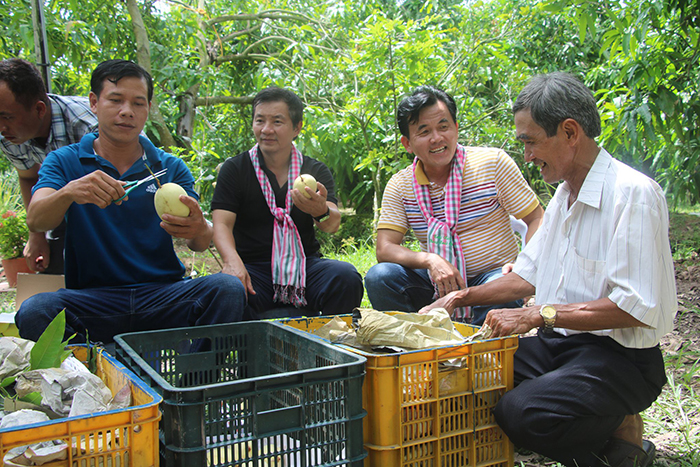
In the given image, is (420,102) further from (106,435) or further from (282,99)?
(106,435)

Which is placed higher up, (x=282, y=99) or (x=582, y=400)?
(x=282, y=99)

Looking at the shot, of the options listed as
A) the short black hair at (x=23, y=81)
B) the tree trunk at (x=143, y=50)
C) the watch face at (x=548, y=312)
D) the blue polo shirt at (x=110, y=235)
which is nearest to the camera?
the watch face at (x=548, y=312)

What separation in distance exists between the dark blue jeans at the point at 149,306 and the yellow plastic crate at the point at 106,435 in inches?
41.0

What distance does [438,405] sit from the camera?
153 centimetres

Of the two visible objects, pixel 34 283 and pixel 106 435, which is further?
pixel 34 283

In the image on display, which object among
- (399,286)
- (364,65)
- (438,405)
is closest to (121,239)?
(399,286)

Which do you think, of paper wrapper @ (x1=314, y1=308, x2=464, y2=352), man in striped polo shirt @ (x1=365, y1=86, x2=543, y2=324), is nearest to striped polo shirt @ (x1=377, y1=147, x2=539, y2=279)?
man in striped polo shirt @ (x1=365, y1=86, x2=543, y2=324)

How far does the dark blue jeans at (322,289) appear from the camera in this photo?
2674 mm

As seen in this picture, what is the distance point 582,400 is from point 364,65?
12.0 feet

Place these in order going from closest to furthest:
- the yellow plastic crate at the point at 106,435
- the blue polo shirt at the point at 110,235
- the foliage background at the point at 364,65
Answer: the yellow plastic crate at the point at 106,435, the blue polo shirt at the point at 110,235, the foliage background at the point at 364,65

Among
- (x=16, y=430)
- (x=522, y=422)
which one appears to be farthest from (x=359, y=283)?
(x=16, y=430)

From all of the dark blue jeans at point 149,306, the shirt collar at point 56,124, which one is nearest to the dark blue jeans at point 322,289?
the dark blue jeans at point 149,306

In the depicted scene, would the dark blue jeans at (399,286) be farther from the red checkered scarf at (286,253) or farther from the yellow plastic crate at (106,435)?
the yellow plastic crate at (106,435)

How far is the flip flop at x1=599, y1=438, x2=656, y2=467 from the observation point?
1.76 m
